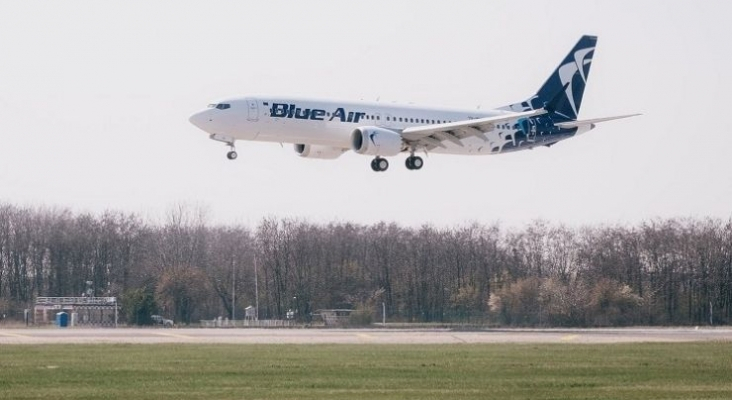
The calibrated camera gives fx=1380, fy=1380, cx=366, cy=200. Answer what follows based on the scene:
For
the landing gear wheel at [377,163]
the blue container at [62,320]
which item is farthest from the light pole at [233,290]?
the landing gear wheel at [377,163]

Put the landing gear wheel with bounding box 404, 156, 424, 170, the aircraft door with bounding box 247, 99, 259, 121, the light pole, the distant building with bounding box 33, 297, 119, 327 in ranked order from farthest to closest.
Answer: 1. the light pole
2. the distant building with bounding box 33, 297, 119, 327
3. the landing gear wheel with bounding box 404, 156, 424, 170
4. the aircraft door with bounding box 247, 99, 259, 121

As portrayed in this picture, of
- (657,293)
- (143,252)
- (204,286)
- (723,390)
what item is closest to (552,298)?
(657,293)

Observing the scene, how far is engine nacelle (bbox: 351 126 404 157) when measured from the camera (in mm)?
69250

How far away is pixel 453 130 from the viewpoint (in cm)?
7181

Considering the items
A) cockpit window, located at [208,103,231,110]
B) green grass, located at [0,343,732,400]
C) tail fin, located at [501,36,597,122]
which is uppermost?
tail fin, located at [501,36,597,122]

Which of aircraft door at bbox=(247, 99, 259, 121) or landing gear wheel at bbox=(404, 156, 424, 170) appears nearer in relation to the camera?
aircraft door at bbox=(247, 99, 259, 121)

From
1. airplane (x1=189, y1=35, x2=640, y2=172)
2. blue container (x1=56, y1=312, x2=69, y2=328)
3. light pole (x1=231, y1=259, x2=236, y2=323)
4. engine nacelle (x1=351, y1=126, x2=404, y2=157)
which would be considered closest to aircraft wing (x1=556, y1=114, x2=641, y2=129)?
airplane (x1=189, y1=35, x2=640, y2=172)

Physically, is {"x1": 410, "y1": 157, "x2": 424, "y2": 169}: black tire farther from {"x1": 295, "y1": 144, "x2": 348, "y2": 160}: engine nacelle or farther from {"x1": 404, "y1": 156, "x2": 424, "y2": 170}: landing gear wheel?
{"x1": 295, "y1": 144, "x2": 348, "y2": 160}: engine nacelle

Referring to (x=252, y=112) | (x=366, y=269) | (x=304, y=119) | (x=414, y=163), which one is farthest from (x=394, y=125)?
(x=366, y=269)

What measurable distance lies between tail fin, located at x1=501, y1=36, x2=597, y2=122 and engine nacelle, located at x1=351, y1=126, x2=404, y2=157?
12.6m

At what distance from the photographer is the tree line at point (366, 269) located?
9825 cm

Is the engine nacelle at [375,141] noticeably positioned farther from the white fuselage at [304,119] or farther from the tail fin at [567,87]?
the tail fin at [567,87]

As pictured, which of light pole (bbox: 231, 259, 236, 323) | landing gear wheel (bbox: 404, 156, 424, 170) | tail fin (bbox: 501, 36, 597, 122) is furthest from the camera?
light pole (bbox: 231, 259, 236, 323)

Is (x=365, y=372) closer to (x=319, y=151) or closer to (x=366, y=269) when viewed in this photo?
(x=319, y=151)
